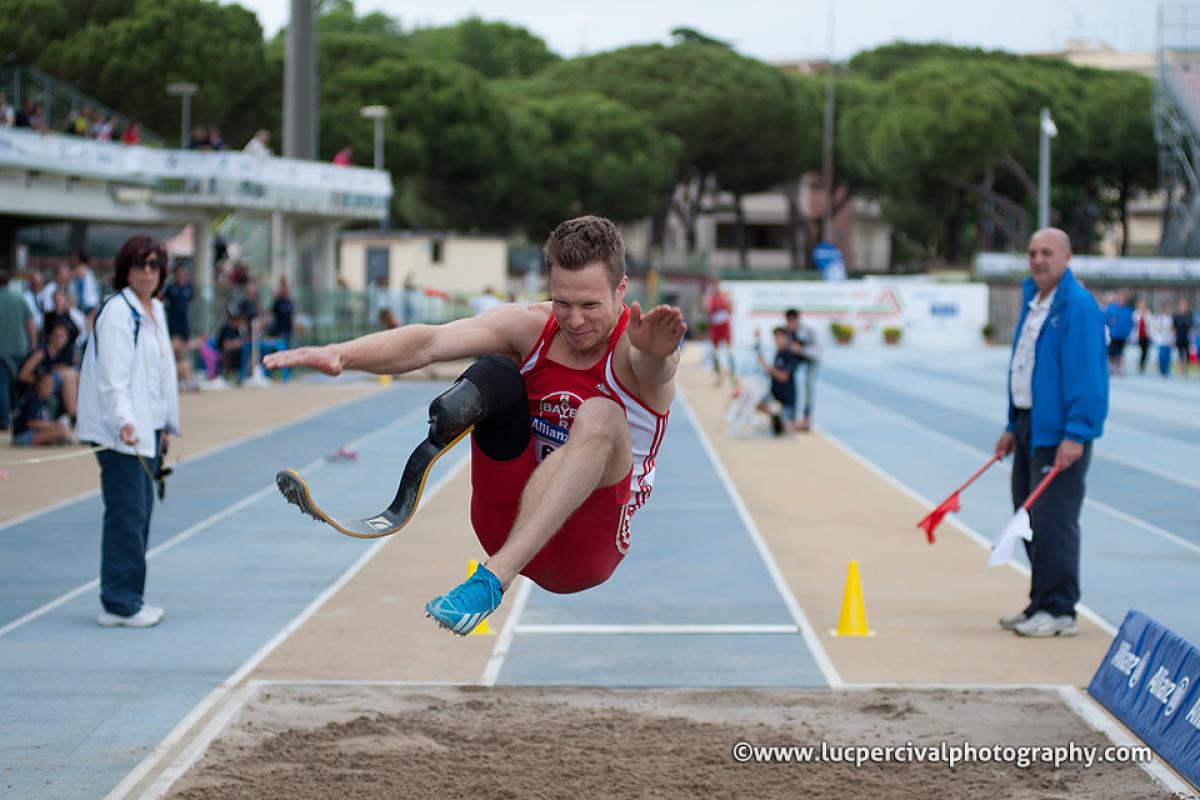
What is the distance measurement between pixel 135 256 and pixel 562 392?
3.97 m

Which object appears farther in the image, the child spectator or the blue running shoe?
the child spectator

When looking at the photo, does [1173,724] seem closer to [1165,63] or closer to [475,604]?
[475,604]

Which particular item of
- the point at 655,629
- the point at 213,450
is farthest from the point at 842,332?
the point at 655,629

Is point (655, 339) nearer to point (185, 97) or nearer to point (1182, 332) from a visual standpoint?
point (1182, 332)

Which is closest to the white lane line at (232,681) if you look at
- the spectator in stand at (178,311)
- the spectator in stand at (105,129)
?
the spectator in stand at (178,311)

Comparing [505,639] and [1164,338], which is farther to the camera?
[1164,338]

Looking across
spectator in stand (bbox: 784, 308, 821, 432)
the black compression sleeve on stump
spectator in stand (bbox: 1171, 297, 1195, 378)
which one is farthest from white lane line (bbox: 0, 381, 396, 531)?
spectator in stand (bbox: 1171, 297, 1195, 378)

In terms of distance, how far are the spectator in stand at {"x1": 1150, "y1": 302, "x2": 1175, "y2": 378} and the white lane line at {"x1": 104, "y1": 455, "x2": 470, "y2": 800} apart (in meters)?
26.3

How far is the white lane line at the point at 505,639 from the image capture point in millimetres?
7629

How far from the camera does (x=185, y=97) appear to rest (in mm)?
38469

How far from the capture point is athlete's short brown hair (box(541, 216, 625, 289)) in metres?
4.82

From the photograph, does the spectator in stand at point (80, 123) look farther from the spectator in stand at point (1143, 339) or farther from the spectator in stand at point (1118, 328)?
the spectator in stand at point (1143, 339)

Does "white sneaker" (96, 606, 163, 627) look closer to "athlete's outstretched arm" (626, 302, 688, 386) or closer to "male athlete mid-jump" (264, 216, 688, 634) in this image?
"male athlete mid-jump" (264, 216, 688, 634)

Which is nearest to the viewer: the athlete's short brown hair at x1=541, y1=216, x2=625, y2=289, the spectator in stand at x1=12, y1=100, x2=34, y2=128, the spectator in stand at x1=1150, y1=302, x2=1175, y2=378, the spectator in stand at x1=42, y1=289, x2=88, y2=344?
the athlete's short brown hair at x1=541, y1=216, x2=625, y2=289
